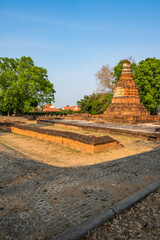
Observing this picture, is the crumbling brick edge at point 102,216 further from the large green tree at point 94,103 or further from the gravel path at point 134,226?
the large green tree at point 94,103

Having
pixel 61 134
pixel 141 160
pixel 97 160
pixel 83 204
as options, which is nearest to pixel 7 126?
pixel 61 134

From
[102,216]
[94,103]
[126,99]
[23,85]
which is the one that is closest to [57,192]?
[102,216]

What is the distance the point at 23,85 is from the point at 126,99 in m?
16.5

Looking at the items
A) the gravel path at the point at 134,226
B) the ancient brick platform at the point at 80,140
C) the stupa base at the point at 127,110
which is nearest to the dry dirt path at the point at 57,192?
the gravel path at the point at 134,226

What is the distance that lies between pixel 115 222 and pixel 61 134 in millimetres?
5747

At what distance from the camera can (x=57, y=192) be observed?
2.86m

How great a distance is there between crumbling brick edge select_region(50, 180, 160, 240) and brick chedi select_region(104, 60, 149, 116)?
725 inches

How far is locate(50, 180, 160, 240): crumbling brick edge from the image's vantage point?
1.87 meters

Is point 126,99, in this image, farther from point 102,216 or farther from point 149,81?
point 102,216

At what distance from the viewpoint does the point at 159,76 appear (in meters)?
24.1

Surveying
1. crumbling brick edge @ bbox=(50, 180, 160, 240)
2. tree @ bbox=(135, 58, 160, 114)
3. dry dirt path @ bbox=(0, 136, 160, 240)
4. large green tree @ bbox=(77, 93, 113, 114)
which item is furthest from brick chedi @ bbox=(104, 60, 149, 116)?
crumbling brick edge @ bbox=(50, 180, 160, 240)

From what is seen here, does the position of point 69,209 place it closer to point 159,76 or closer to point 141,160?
point 141,160

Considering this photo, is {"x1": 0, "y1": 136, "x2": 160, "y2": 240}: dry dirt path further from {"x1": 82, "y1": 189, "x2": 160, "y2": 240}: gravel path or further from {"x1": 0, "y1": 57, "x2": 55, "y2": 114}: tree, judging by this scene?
{"x1": 0, "y1": 57, "x2": 55, "y2": 114}: tree

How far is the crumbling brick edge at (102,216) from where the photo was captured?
1870 mm
